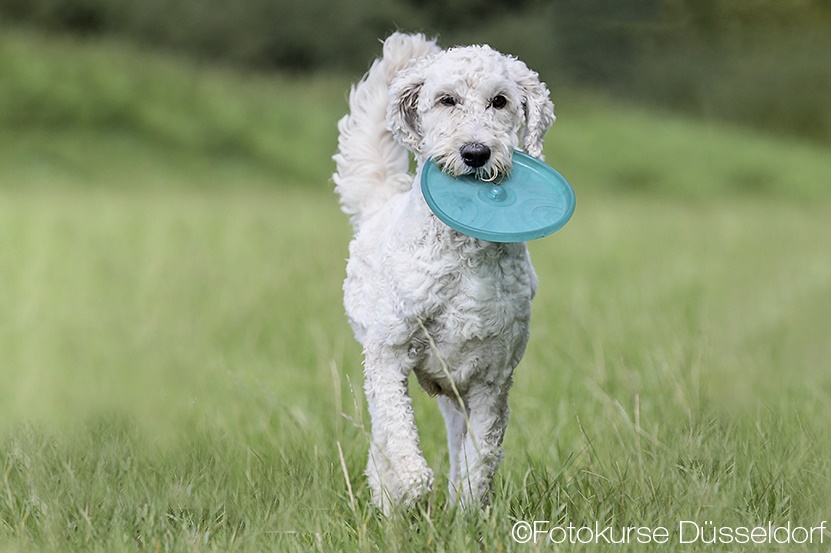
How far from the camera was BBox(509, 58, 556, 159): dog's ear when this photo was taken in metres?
4.25

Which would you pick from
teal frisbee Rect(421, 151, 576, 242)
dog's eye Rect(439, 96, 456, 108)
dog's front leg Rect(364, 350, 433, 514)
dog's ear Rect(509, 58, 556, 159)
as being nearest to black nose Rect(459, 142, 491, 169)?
teal frisbee Rect(421, 151, 576, 242)

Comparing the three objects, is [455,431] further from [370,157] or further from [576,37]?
[576,37]

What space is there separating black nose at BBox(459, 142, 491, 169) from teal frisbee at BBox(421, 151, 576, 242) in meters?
0.11

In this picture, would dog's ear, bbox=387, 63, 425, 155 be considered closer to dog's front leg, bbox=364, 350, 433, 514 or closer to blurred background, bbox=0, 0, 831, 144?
dog's front leg, bbox=364, 350, 433, 514

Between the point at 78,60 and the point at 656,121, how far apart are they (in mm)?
14063

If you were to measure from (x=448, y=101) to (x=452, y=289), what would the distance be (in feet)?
2.32

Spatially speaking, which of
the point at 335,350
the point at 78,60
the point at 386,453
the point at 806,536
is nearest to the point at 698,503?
the point at 806,536

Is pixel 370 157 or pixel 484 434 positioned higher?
pixel 370 157

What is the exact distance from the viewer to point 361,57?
26.2m

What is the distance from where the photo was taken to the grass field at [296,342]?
413 centimetres

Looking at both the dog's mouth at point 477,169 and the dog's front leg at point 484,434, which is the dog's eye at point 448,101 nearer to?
the dog's mouth at point 477,169

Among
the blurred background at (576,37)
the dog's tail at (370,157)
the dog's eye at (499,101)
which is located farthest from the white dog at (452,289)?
the blurred background at (576,37)

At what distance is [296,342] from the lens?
8523mm

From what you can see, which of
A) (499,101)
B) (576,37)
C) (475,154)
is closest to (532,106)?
(499,101)
